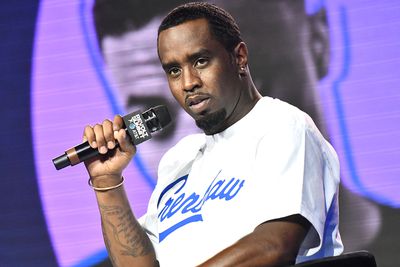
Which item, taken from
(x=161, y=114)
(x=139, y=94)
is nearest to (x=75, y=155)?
(x=161, y=114)

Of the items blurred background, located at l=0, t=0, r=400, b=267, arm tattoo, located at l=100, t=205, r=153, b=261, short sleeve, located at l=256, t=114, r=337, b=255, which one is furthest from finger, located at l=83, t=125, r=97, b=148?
blurred background, located at l=0, t=0, r=400, b=267

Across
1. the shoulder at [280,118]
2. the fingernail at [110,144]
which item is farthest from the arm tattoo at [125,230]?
the shoulder at [280,118]

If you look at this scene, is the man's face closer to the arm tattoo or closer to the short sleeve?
the short sleeve

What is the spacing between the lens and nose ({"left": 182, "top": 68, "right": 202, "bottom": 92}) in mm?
1782

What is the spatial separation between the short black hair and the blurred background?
0.77 meters

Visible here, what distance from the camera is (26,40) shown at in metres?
2.89

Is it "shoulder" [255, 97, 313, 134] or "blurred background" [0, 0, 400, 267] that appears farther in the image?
"blurred background" [0, 0, 400, 267]

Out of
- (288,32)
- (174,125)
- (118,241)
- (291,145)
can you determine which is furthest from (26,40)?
(291,145)

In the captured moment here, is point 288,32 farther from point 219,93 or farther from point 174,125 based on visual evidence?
point 219,93

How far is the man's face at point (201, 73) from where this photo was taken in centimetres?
179

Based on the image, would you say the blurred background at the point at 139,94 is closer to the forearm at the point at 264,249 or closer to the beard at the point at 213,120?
the beard at the point at 213,120

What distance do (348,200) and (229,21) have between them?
0.94 metres

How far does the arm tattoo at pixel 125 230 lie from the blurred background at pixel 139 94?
74 centimetres

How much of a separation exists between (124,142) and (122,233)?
1.00ft
